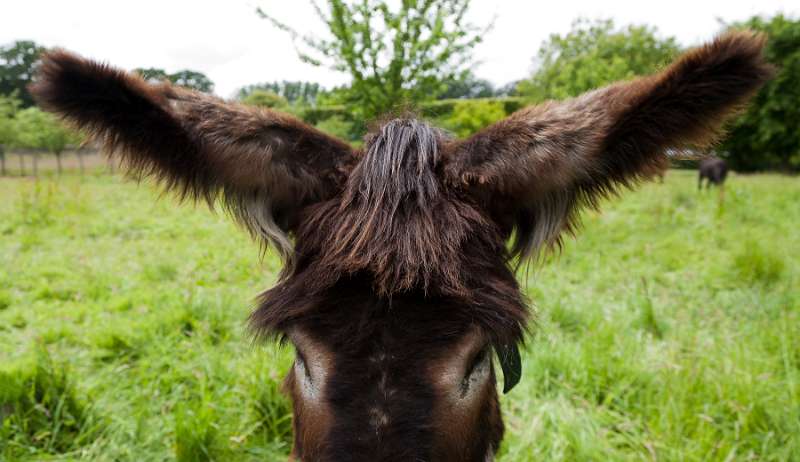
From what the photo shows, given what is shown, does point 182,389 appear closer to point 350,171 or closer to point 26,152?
point 350,171

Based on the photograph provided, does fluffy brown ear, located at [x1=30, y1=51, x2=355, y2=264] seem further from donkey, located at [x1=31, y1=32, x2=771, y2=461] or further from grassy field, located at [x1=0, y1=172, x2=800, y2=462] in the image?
grassy field, located at [x1=0, y1=172, x2=800, y2=462]

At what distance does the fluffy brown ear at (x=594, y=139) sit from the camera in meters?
1.44

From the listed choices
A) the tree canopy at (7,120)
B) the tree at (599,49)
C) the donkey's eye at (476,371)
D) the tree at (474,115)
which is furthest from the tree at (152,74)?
the tree canopy at (7,120)

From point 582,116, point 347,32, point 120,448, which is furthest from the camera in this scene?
point 347,32

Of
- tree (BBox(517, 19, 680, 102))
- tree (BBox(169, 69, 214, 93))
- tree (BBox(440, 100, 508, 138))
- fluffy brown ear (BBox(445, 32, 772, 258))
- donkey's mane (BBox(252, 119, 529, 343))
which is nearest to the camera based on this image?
fluffy brown ear (BBox(445, 32, 772, 258))

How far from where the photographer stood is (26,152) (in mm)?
31375

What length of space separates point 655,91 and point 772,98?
126 feet

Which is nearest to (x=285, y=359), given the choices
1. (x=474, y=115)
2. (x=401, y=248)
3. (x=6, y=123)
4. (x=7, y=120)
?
(x=401, y=248)

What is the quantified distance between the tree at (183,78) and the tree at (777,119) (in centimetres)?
3246

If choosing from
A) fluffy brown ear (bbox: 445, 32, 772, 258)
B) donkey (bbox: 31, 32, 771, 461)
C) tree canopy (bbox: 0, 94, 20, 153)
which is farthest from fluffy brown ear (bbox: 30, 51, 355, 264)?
tree canopy (bbox: 0, 94, 20, 153)

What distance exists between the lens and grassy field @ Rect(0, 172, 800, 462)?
3045 mm

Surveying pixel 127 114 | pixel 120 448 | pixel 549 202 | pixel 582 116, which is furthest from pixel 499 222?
pixel 120 448

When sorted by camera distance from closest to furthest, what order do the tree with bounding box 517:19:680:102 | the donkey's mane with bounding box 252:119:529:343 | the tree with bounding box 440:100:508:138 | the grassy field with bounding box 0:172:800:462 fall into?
the donkey's mane with bounding box 252:119:529:343, the grassy field with bounding box 0:172:800:462, the tree with bounding box 440:100:508:138, the tree with bounding box 517:19:680:102

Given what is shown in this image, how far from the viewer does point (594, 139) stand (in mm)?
1591
